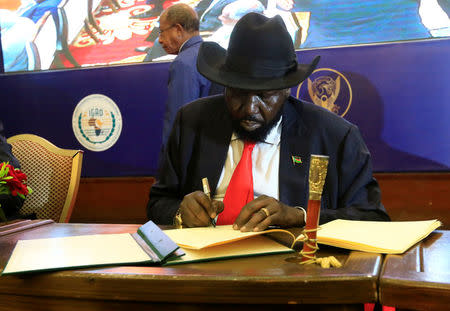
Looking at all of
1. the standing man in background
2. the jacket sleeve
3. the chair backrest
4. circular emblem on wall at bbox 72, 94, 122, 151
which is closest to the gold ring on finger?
the jacket sleeve

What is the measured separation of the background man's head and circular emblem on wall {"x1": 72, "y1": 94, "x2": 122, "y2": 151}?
794mm

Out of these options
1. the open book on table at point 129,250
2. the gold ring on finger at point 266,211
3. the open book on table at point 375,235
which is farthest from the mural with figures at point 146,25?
the open book on table at point 129,250

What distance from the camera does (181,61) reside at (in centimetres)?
310

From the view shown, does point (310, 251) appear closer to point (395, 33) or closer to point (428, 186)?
point (428, 186)

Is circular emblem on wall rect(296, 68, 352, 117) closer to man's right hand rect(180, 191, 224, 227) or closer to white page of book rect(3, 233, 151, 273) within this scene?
man's right hand rect(180, 191, 224, 227)

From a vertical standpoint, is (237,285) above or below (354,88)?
above

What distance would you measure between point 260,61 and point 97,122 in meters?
2.59

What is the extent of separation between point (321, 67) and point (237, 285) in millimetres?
2750

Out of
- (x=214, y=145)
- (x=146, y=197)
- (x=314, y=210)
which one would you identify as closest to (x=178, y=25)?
Result: (x=146, y=197)

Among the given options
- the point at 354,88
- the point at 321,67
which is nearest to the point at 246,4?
the point at 321,67

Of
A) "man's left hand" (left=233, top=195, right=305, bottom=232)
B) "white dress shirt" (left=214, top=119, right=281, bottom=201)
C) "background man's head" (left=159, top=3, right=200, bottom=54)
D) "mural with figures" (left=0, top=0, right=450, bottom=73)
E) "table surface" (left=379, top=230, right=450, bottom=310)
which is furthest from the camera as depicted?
"background man's head" (left=159, top=3, right=200, bottom=54)

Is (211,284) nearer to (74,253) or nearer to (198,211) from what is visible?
(74,253)

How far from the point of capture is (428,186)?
10.1ft

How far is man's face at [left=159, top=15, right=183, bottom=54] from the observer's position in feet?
11.3
